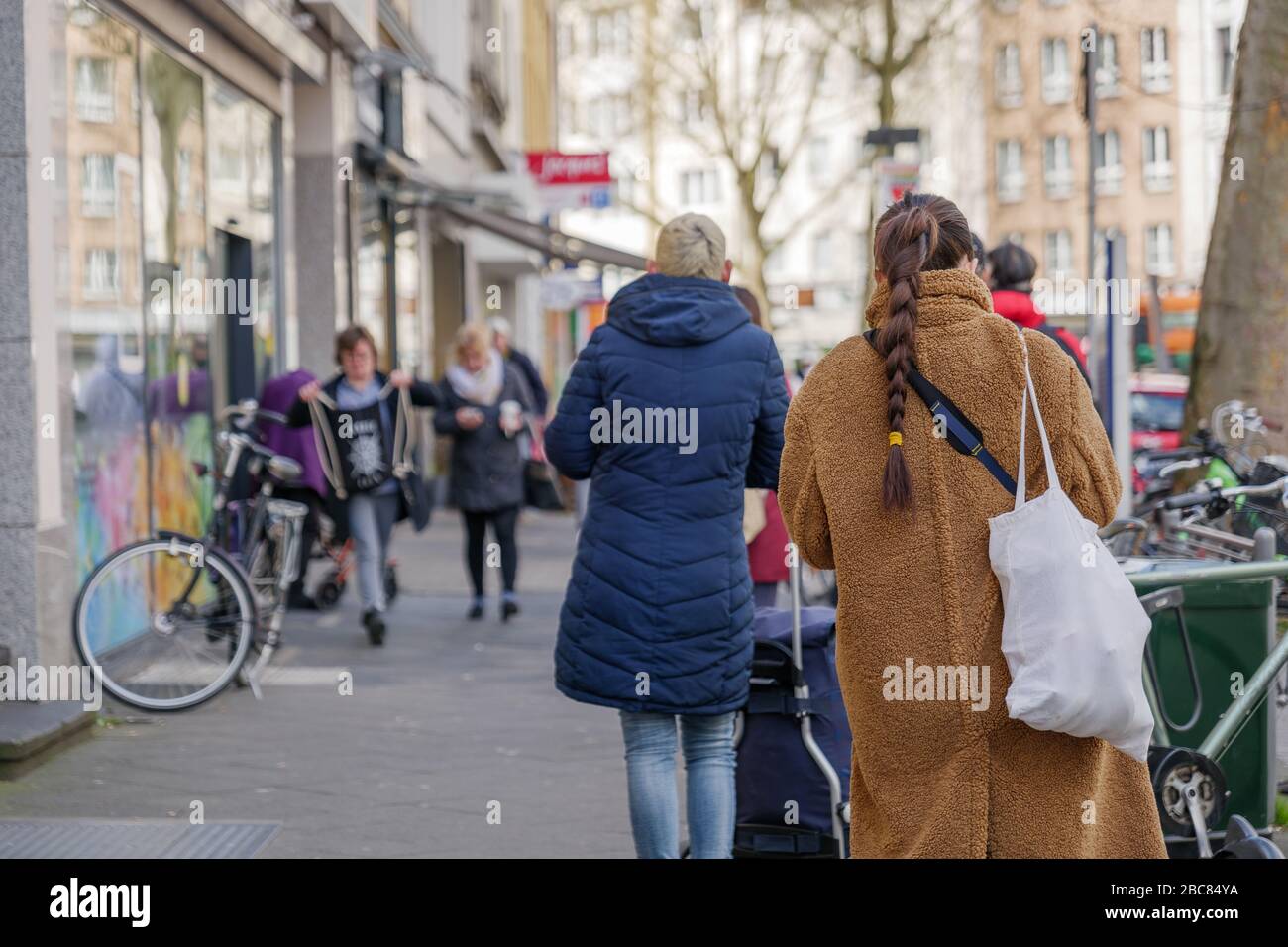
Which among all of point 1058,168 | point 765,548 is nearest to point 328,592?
point 765,548

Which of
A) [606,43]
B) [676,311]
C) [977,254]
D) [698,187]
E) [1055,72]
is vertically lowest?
[676,311]

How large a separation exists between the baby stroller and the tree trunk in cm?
571

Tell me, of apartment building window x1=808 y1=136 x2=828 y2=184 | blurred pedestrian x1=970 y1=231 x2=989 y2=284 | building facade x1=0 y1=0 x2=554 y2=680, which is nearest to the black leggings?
building facade x1=0 y1=0 x2=554 y2=680

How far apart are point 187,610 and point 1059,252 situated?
58.3 metres

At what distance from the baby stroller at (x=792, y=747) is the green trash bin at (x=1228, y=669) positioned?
3.37ft

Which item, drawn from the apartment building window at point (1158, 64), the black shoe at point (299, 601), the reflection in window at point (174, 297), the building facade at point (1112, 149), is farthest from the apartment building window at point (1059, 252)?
the reflection in window at point (174, 297)

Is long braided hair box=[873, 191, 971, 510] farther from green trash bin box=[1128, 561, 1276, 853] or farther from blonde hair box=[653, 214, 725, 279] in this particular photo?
green trash bin box=[1128, 561, 1276, 853]

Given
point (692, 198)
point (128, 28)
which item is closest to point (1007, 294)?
point (128, 28)

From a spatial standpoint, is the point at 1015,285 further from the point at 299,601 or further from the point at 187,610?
the point at 299,601

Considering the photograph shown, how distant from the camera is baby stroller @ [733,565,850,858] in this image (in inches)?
200

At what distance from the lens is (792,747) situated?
5105mm

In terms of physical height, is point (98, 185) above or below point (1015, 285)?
above

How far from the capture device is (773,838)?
512 cm

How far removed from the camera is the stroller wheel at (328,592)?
11.7 m
